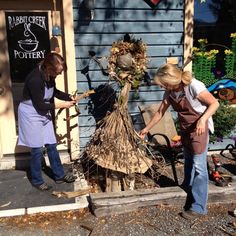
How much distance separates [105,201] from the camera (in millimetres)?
4051

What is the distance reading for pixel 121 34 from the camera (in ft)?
17.2

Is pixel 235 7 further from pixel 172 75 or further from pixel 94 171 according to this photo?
pixel 94 171

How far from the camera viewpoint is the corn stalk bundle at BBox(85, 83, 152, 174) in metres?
4.17

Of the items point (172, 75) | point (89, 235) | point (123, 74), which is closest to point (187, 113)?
point (172, 75)

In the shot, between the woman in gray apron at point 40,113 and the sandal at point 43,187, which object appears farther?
the sandal at point 43,187

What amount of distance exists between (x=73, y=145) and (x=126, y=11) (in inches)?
81.5

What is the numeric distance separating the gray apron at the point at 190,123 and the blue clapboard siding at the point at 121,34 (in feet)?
5.13

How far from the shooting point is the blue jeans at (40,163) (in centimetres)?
453

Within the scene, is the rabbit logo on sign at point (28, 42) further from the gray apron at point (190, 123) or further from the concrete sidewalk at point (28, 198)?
the gray apron at point (190, 123)

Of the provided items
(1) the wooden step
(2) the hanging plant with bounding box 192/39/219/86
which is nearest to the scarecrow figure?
(1) the wooden step

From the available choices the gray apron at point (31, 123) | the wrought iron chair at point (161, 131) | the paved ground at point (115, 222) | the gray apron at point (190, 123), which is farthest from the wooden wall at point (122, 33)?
the gray apron at point (190, 123)

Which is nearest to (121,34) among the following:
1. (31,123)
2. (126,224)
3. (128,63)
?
(128,63)

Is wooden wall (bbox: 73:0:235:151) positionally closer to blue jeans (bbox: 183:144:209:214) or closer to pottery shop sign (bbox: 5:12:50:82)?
pottery shop sign (bbox: 5:12:50:82)

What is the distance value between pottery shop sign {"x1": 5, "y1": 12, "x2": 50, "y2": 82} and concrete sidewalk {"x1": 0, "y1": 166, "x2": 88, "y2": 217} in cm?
146
